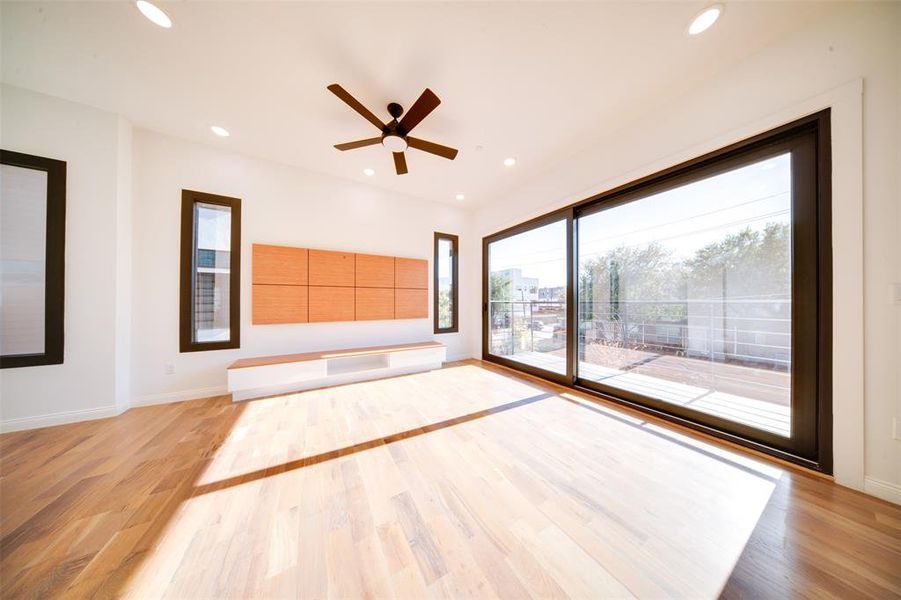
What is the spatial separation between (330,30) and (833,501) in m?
4.32

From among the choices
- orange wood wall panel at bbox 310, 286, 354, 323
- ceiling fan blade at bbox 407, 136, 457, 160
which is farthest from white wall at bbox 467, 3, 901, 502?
orange wood wall panel at bbox 310, 286, 354, 323

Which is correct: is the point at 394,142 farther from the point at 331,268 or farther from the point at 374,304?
the point at 374,304

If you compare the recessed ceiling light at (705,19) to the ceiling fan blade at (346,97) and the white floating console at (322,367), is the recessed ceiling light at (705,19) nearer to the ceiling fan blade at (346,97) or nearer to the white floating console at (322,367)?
the ceiling fan blade at (346,97)

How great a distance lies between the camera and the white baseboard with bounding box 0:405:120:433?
2.35m

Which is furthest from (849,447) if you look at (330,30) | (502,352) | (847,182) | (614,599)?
(330,30)

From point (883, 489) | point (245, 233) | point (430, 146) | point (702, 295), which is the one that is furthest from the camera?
point (245, 233)

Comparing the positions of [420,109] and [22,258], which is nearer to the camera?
[420,109]

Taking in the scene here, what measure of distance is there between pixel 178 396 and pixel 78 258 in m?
1.67

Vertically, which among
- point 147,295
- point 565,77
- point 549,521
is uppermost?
point 565,77

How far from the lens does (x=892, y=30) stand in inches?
61.1

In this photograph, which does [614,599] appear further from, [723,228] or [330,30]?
[330,30]

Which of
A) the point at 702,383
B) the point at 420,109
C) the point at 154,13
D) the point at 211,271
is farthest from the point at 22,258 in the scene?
the point at 702,383

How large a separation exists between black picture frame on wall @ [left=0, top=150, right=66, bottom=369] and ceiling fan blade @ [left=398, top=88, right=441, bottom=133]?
3293 mm

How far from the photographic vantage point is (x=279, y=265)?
3572 millimetres
